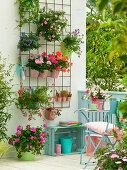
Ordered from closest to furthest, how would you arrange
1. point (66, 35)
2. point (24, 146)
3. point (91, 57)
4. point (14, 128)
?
point (24, 146) < point (14, 128) < point (66, 35) < point (91, 57)

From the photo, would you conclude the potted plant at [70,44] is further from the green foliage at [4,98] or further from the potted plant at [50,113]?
the green foliage at [4,98]

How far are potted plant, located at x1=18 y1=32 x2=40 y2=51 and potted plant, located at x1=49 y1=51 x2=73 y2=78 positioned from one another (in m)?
0.37

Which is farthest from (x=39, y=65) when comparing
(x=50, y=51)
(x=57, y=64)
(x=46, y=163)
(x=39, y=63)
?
(x=46, y=163)

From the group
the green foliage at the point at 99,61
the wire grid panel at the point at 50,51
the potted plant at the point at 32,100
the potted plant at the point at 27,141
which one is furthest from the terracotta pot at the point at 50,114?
the green foliage at the point at 99,61

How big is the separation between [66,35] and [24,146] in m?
2.04

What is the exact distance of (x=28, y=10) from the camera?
5.89 meters

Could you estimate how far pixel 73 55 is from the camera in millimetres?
6410

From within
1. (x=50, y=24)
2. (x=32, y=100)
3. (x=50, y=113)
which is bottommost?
(x=50, y=113)

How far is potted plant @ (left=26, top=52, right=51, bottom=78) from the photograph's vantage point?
5703 mm

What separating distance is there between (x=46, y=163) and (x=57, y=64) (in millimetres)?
1626

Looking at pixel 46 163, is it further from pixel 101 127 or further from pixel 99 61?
pixel 99 61

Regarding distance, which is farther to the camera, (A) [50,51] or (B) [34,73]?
(A) [50,51]

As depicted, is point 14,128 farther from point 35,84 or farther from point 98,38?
point 98,38

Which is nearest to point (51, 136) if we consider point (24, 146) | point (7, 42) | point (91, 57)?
point (24, 146)
